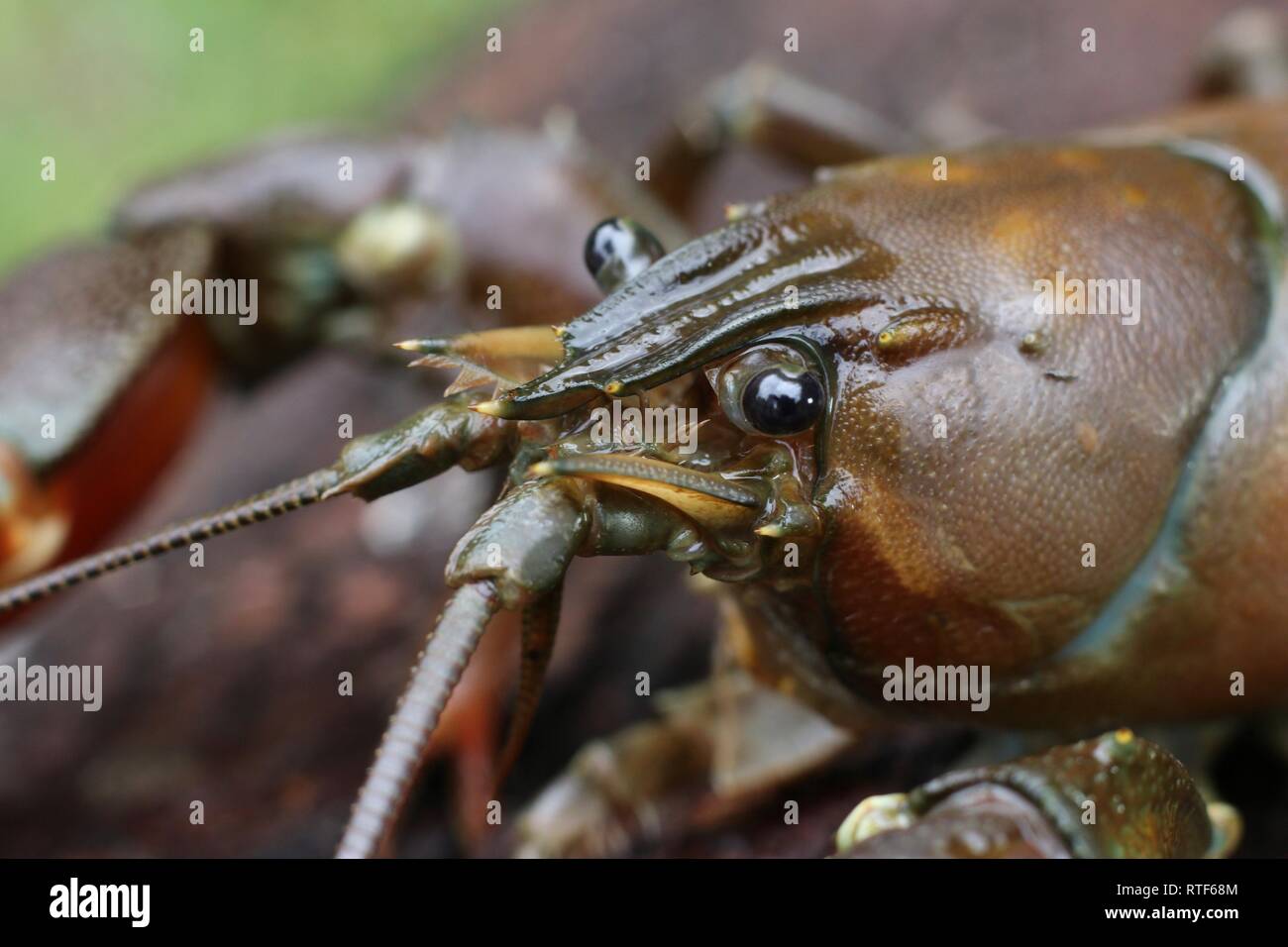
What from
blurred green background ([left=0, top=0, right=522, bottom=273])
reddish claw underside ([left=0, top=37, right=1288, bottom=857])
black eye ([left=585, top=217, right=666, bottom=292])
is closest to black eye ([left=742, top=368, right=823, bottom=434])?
reddish claw underside ([left=0, top=37, right=1288, bottom=857])

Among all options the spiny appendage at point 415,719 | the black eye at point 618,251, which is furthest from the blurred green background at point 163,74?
the spiny appendage at point 415,719

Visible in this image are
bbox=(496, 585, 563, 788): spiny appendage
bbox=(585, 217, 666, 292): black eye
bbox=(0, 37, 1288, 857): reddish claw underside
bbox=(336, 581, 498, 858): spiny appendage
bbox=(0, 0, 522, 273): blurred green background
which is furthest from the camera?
bbox=(0, 0, 522, 273): blurred green background

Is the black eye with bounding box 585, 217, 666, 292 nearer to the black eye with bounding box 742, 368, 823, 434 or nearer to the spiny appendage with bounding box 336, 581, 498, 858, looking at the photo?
the black eye with bounding box 742, 368, 823, 434

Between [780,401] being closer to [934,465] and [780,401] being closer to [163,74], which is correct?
[934,465]

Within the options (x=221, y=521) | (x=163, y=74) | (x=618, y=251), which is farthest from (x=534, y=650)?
(x=163, y=74)

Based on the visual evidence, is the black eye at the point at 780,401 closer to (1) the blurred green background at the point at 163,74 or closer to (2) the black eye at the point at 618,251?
(2) the black eye at the point at 618,251

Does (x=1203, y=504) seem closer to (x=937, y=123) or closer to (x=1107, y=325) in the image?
(x=1107, y=325)
